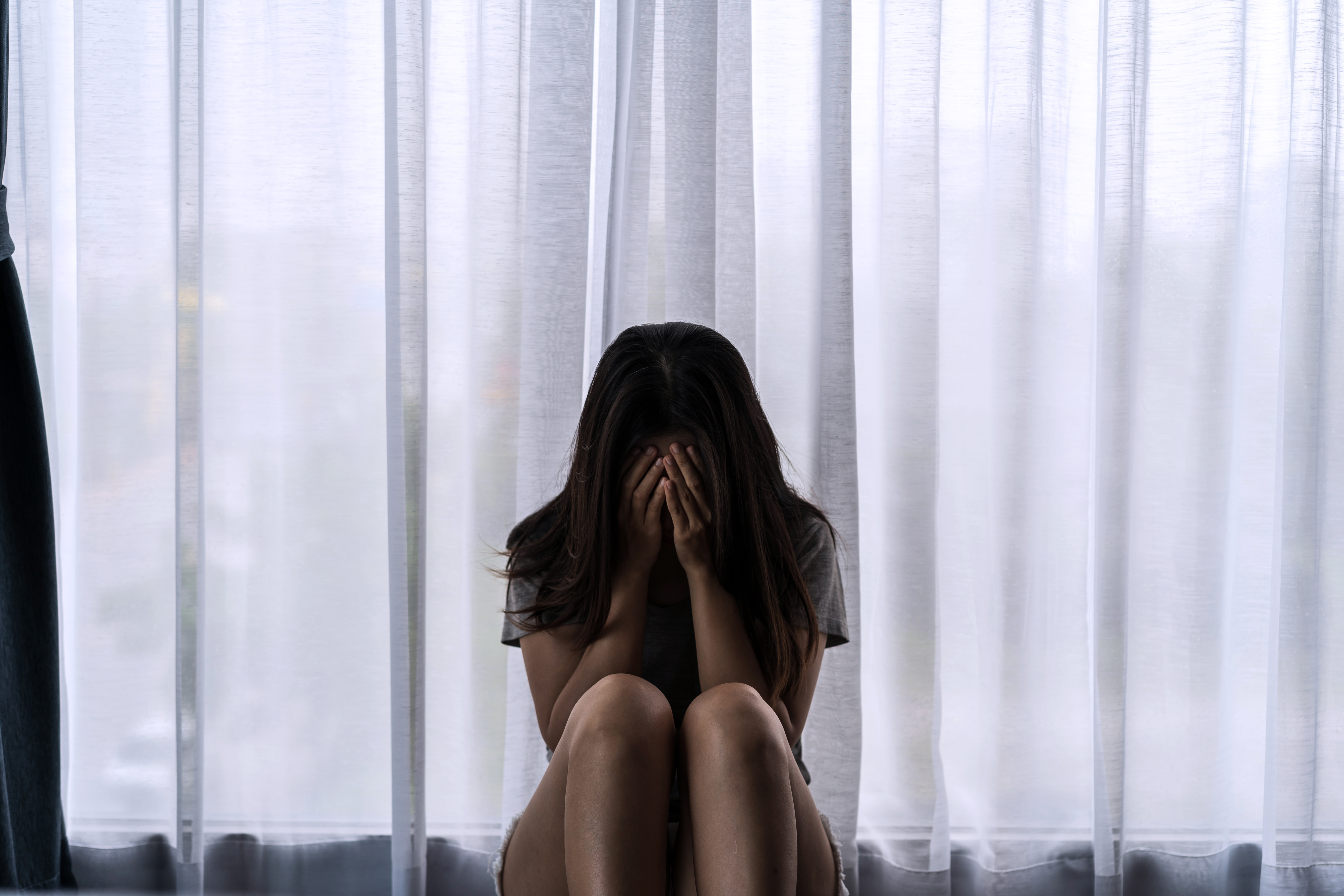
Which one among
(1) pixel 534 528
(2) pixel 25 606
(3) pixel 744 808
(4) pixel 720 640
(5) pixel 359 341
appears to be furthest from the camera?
(5) pixel 359 341

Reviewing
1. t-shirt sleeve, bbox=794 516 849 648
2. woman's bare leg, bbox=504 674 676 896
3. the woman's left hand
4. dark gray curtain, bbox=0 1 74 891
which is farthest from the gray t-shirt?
dark gray curtain, bbox=0 1 74 891

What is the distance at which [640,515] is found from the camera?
3.89 ft

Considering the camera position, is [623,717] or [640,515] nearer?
[623,717]

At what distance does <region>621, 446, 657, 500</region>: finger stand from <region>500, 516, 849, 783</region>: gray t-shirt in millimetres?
191

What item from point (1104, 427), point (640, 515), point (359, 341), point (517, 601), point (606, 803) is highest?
point (359, 341)

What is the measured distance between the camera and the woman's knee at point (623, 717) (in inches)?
35.5

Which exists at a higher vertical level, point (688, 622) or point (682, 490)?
point (682, 490)

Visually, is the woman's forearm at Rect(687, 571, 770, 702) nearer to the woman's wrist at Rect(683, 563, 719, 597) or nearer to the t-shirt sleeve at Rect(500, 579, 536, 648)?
the woman's wrist at Rect(683, 563, 719, 597)

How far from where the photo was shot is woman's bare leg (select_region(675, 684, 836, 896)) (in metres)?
0.83

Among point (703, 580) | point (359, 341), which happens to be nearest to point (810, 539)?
point (703, 580)

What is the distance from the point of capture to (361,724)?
59.8 inches

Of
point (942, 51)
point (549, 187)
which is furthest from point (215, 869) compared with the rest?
point (942, 51)

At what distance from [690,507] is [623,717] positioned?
33cm

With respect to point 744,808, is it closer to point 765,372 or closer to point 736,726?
point 736,726
